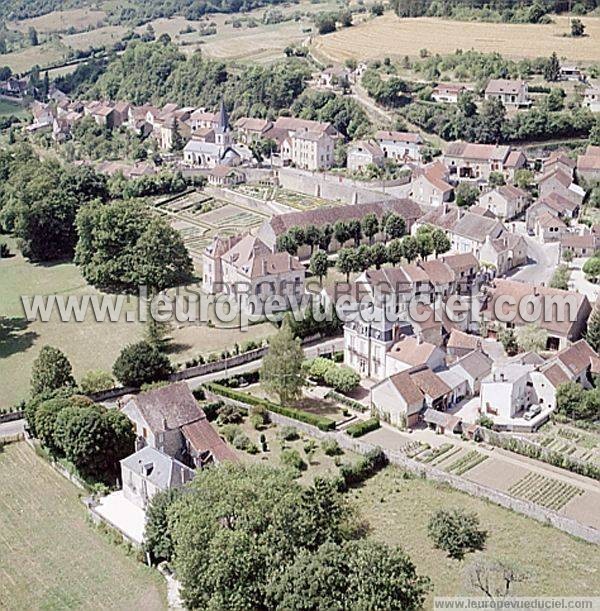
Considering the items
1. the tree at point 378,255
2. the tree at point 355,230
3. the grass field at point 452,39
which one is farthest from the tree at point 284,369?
the grass field at point 452,39

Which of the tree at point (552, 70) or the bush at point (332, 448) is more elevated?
the tree at point (552, 70)

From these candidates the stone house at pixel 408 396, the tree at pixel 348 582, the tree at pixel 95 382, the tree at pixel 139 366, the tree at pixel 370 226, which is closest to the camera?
the tree at pixel 348 582

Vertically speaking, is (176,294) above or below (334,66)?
below

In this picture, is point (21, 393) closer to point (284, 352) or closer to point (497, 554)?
point (284, 352)

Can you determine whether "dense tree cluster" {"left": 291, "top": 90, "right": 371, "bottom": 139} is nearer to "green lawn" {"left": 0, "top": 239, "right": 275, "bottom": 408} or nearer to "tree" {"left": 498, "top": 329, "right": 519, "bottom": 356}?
"green lawn" {"left": 0, "top": 239, "right": 275, "bottom": 408}

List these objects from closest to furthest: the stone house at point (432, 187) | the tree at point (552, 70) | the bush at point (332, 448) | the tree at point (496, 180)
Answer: the bush at point (332, 448) → the stone house at point (432, 187) → the tree at point (496, 180) → the tree at point (552, 70)

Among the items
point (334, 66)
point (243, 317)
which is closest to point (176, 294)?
point (243, 317)

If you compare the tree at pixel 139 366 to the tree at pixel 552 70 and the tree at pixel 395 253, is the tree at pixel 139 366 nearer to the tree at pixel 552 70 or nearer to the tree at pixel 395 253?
the tree at pixel 395 253
